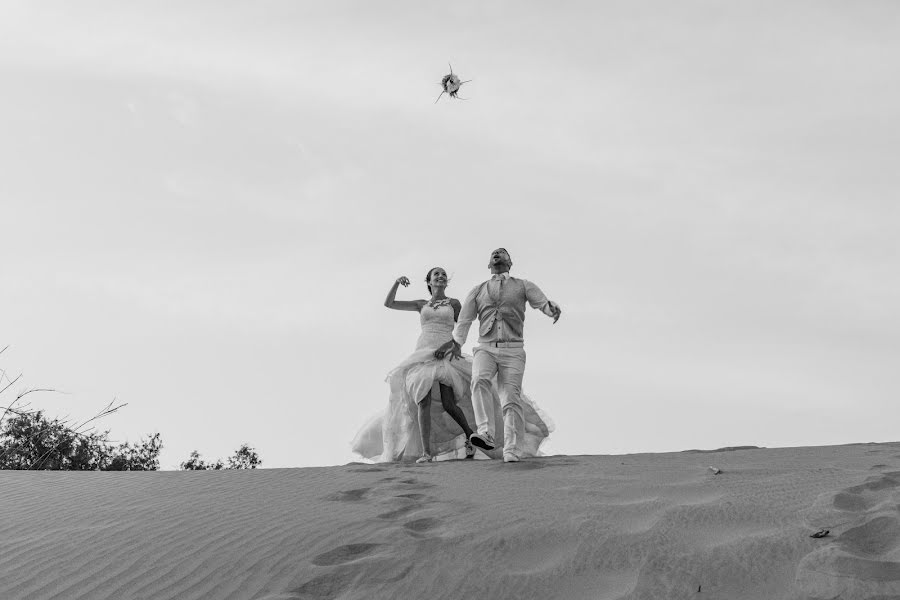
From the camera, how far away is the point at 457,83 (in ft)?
32.0

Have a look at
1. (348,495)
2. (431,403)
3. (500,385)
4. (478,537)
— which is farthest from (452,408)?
(478,537)

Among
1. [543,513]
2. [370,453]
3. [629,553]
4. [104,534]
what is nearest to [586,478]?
[543,513]

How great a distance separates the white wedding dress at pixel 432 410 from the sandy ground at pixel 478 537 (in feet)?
8.56

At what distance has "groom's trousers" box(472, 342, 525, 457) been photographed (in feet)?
23.6

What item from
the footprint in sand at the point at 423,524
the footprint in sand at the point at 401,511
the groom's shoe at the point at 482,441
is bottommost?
the footprint in sand at the point at 423,524

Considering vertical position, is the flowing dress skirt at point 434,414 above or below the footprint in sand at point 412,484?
above

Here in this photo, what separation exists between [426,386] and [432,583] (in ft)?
15.4

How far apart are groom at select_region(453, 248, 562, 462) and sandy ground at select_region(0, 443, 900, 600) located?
4.91 feet

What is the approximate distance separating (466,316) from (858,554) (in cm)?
470

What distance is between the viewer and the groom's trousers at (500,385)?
23.6 ft

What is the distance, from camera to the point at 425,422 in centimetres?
816

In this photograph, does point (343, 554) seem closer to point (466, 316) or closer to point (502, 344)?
point (502, 344)

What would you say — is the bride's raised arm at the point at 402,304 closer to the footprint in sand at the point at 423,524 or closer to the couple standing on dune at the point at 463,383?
the couple standing on dune at the point at 463,383

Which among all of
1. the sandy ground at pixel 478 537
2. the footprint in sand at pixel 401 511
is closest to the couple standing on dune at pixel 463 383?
the sandy ground at pixel 478 537
